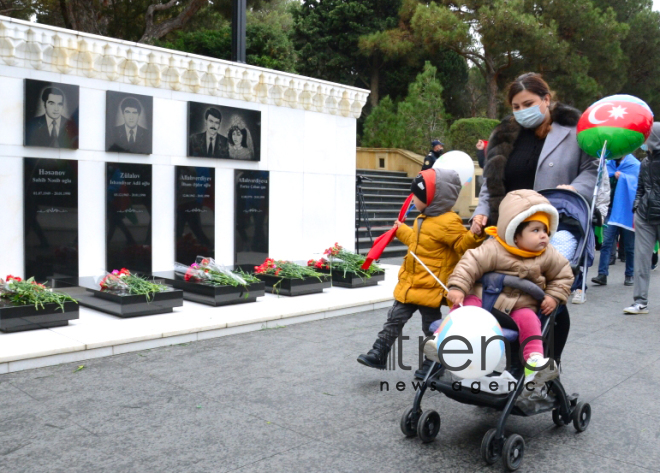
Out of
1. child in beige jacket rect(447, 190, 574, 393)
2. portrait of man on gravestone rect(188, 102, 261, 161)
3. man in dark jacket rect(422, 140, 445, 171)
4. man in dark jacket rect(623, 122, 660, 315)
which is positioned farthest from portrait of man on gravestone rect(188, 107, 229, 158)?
child in beige jacket rect(447, 190, 574, 393)

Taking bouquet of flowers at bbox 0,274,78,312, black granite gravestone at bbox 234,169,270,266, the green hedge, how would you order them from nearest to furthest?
bouquet of flowers at bbox 0,274,78,312 → black granite gravestone at bbox 234,169,270,266 → the green hedge

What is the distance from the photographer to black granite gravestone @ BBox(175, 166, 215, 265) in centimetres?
880

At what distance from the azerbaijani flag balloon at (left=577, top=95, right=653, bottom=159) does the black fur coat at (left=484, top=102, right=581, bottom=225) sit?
0.34ft

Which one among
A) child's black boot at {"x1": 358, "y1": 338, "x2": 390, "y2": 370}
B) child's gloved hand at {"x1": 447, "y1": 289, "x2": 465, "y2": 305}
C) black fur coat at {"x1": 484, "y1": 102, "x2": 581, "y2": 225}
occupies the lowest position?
child's black boot at {"x1": 358, "y1": 338, "x2": 390, "y2": 370}

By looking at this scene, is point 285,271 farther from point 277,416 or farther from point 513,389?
point 513,389

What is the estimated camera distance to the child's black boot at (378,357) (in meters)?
4.57

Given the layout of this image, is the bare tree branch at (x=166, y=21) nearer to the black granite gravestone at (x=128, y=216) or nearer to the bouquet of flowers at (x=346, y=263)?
the black granite gravestone at (x=128, y=216)

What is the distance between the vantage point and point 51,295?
5.95 meters

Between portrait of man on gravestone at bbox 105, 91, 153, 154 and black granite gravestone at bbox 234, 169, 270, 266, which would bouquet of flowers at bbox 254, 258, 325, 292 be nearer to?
black granite gravestone at bbox 234, 169, 270, 266

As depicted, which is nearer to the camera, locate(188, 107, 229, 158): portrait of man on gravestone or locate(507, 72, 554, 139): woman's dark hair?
locate(507, 72, 554, 139): woman's dark hair

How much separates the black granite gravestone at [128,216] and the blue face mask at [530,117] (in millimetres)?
5641

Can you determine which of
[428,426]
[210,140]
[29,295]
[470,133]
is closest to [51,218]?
[29,295]

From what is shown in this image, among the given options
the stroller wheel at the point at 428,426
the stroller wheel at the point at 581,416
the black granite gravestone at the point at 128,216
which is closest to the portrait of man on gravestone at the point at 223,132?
the black granite gravestone at the point at 128,216

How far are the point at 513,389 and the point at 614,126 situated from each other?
67.8 inches
